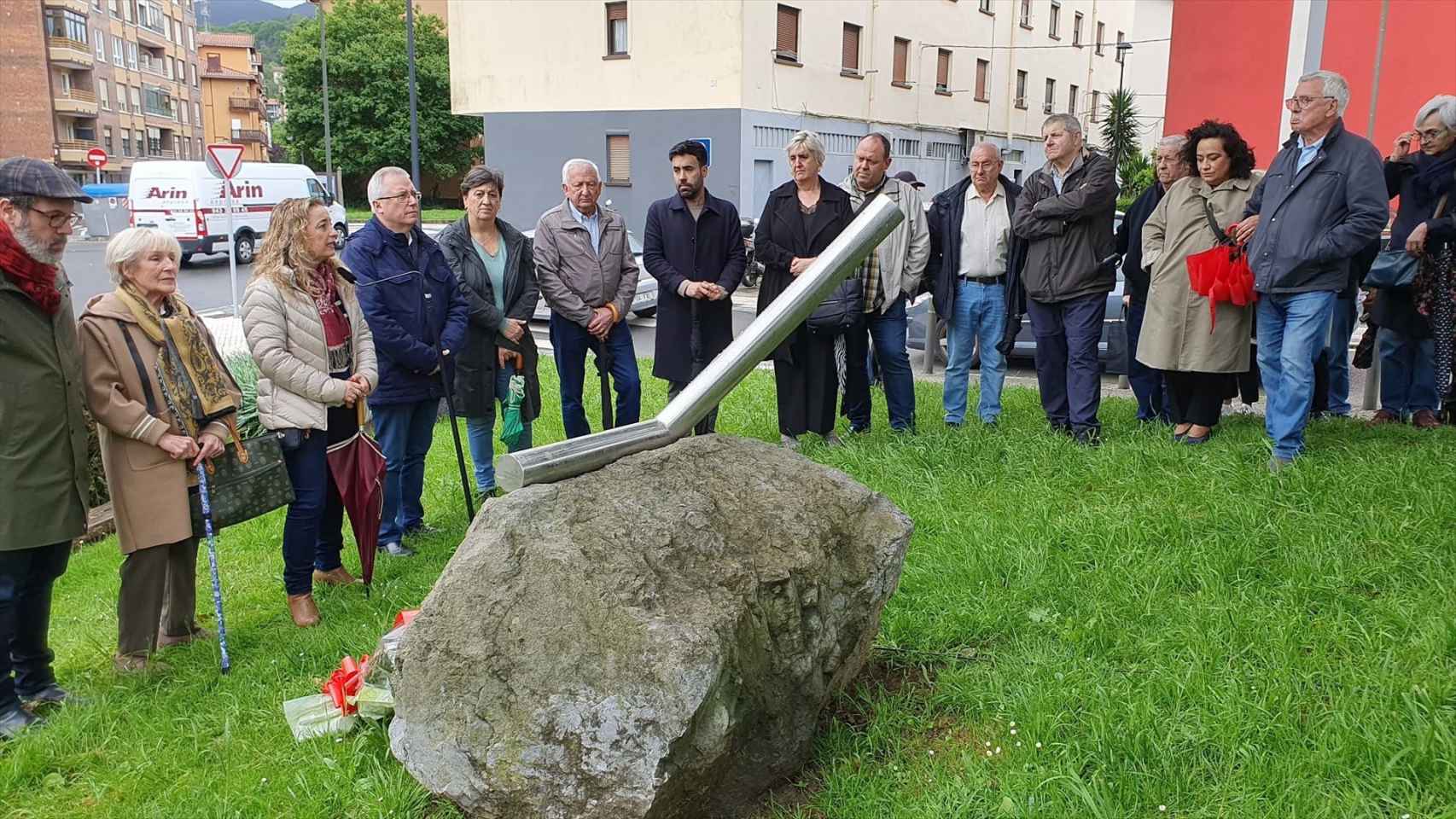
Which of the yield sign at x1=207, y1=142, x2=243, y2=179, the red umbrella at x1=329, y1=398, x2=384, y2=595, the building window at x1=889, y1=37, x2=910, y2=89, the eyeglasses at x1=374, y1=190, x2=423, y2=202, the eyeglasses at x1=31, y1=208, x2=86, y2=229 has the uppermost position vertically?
the building window at x1=889, y1=37, x2=910, y2=89

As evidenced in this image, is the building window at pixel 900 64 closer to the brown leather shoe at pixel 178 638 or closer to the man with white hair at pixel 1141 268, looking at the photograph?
the man with white hair at pixel 1141 268

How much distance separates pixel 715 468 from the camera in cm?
338

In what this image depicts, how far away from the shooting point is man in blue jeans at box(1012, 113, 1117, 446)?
6332mm

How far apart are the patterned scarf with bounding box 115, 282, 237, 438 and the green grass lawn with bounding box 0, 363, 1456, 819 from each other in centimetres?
107

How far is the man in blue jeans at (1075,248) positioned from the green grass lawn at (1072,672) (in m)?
0.78

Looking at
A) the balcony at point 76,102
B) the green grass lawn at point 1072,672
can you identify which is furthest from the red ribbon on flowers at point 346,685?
the balcony at point 76,102

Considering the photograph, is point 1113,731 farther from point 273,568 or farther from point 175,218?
point 175,218

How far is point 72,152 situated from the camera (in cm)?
6109

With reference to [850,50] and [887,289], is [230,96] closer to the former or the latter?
[850,50]

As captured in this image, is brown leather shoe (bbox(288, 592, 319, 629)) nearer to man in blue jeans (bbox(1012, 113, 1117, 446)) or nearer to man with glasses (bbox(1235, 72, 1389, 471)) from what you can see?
man in blue jeans (bbox(1012, 113, 1117, 446))

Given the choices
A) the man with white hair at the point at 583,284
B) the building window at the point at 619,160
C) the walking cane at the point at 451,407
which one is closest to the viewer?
A: the walking cane at the point at 451,407

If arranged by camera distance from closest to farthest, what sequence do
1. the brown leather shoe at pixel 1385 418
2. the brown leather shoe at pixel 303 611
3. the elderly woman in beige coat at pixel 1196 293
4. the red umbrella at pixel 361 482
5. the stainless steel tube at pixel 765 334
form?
the stainless steel tube at pixel 765 334 → the brown leather shoe at pixel 303 611 → the red umbrella at pixel 361 482 → the elderly woman in beige coat at pixel 1196 293 → the brown leather shoe at pixel 1385 418

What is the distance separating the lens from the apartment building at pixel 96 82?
193ft

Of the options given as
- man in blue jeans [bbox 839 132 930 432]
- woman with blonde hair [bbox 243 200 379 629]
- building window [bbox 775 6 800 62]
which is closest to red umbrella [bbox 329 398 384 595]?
woman with blonde hair [bbox 243 200 379 629]
